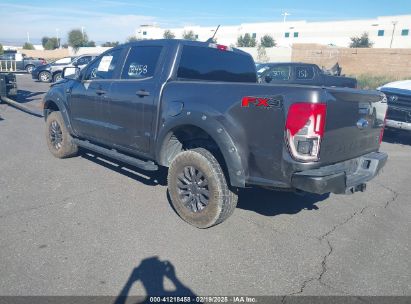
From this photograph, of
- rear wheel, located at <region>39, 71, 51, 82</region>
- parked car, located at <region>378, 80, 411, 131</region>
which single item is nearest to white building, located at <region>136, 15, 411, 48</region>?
rear wheel, located at <region>39, 71, 51, 82</region>

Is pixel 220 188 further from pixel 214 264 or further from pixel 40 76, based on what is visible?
pixel 40 76

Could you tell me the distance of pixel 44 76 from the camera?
69.5 feet

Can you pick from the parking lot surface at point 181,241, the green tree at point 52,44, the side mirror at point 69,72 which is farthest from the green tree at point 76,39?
the parking lot surface at point 181,241

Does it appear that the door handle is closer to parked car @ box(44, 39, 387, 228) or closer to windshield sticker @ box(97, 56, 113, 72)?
parked car @ box(44, 39, 387, 228)

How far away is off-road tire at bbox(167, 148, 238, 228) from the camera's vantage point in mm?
3623

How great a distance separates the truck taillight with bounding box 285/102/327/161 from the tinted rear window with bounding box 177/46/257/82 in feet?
5.67

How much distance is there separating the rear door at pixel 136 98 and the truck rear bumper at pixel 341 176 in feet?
6.45

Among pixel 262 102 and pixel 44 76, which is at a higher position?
pixel 262 102

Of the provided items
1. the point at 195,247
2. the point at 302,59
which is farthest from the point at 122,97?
the point at 302,59

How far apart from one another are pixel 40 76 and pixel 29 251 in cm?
2028

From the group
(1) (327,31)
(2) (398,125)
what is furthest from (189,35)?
(2) (398,125)

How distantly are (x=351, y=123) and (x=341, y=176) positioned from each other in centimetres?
55

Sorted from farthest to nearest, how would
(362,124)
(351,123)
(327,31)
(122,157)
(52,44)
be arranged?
(52,44) < (327,31) < (122,157) < (362,124) < (351,123)

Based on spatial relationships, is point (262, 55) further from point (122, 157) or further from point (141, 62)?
point (122, 157)
